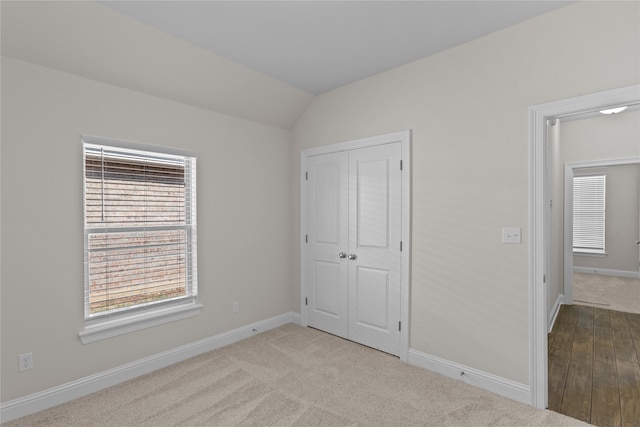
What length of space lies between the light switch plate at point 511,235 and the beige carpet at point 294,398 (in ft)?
3.86

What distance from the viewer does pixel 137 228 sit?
283cm

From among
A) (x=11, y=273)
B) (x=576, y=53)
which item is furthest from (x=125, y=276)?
(x=576, y=53)

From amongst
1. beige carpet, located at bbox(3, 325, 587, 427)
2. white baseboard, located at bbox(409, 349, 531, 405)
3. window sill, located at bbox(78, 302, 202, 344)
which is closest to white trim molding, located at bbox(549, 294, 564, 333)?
white baseboard, located at bbox(409, 349, 531, 405)

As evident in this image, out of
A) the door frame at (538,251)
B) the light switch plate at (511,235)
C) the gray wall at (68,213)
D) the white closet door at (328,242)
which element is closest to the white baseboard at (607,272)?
the door frame at (538,251)

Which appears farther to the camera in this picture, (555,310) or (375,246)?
(555,310)

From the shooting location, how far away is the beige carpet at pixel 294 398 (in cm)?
217

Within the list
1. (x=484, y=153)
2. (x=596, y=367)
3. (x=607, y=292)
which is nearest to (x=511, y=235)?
(x=484, y=153)

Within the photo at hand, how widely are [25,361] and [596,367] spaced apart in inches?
180

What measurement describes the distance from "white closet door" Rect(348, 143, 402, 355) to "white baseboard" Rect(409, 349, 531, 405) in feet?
0.87

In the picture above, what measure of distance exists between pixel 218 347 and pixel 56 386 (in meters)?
1.32

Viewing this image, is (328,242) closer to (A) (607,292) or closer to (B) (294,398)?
(B) (294,398)

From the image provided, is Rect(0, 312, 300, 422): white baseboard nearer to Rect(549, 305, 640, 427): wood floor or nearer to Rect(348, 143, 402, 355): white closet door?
Rect(348, 143, 402, 355): white closet door

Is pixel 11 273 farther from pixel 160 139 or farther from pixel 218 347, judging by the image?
pixel 218 347

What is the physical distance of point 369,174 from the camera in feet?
10.9
